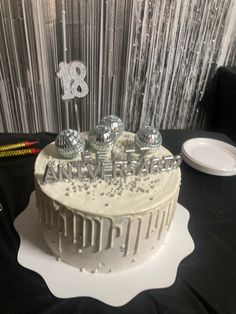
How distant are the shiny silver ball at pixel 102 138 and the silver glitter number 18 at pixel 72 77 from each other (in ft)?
0.43

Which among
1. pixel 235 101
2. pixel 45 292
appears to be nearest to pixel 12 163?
pixel 45 292

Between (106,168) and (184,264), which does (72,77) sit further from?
(184,264)

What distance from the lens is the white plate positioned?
3.32ft

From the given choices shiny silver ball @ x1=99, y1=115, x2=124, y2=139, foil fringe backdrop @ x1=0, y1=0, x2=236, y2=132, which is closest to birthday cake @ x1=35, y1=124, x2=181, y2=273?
shiny silver ball @ x1=99, y1=115, x2=124, y2=139

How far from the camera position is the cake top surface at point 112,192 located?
632 millimetres

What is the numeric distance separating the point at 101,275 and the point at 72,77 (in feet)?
1.71

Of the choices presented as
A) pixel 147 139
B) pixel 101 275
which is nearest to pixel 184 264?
pixel 101 275

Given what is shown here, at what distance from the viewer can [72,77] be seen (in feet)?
2.63

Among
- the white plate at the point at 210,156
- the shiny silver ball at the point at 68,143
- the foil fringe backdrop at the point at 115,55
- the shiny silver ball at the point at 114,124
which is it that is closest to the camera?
the shiny silver ball at the point at 68,143

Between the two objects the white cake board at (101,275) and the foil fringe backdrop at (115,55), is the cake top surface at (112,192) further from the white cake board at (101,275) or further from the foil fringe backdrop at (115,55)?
the foil fringe backdrop at (115,55)

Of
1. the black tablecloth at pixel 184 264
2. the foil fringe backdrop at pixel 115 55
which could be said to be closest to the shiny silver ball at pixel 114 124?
the black tablecloth at pixel 184 264

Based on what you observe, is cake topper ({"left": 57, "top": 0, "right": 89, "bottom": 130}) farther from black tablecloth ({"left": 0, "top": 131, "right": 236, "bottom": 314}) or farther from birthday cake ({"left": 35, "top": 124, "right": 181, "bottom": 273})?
black tablecloth ({"left": 0, "top": 131, "right": 236, "bottom": 314})

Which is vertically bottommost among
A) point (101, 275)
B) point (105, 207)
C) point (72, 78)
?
point (101, 275)

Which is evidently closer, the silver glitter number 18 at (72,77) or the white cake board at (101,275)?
the white cake board at (101,275)
